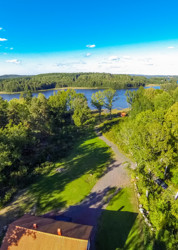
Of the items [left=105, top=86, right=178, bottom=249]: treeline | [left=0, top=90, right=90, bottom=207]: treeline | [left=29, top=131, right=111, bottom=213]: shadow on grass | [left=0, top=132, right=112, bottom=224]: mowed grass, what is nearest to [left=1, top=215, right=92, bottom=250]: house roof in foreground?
[left=0, top=132, right=112, bottom=224]: mowed grass

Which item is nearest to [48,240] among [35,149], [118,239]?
[118,239]

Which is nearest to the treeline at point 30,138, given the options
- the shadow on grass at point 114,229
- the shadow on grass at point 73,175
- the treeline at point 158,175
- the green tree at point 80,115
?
the green tree at point 80,115

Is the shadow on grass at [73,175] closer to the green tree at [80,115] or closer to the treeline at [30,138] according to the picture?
the treeline at [30,138]

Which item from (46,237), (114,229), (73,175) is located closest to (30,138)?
(73,175)

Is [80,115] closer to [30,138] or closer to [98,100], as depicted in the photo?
[30,138]

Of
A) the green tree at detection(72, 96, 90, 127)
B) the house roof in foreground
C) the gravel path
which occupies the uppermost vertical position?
the green tree at detection(72, 96, 90, 127)

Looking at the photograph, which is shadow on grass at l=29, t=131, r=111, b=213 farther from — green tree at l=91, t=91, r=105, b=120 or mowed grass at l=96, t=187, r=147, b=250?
green tree at l=91, t=91, r=105, b=120
